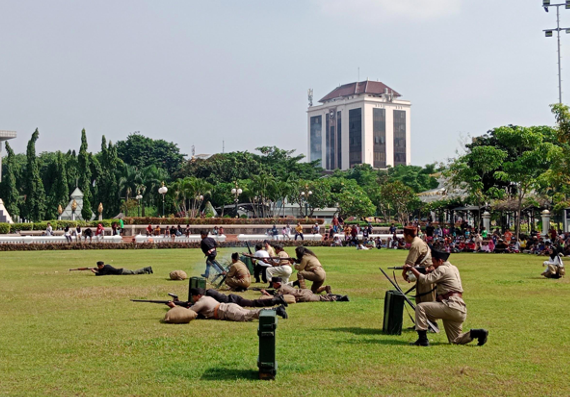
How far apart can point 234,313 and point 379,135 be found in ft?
541

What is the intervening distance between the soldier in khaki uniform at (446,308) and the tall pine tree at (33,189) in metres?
65.4

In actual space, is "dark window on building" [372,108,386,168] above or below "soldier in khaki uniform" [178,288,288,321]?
above

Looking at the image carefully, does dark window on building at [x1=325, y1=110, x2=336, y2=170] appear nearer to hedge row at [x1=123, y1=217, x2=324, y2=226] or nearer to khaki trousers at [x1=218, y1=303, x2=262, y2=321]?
hedge row at [x1=123, y1=217, x2=324, y2=226]

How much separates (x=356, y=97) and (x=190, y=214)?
353ft

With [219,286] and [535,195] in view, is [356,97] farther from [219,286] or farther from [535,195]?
[219,286]

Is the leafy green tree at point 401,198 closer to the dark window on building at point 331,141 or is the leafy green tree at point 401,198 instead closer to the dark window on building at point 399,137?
the dark window on building at point 399,137

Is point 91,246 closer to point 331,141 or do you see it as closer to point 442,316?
point 442,316

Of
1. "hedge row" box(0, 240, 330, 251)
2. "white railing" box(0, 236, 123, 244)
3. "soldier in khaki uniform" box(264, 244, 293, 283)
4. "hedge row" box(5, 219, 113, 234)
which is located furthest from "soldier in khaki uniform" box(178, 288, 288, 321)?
"hedge row" box(5, 219, 113, 234)

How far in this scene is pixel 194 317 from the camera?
12719mm

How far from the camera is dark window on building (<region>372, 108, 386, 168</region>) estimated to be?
17388cm

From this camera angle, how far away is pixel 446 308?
10375 millimetres

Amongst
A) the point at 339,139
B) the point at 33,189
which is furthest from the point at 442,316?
the point at 339,139

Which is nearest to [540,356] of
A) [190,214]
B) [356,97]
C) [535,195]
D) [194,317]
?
[194,317]

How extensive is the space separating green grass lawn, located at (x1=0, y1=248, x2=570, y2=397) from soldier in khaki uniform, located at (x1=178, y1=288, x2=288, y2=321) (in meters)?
0.34
